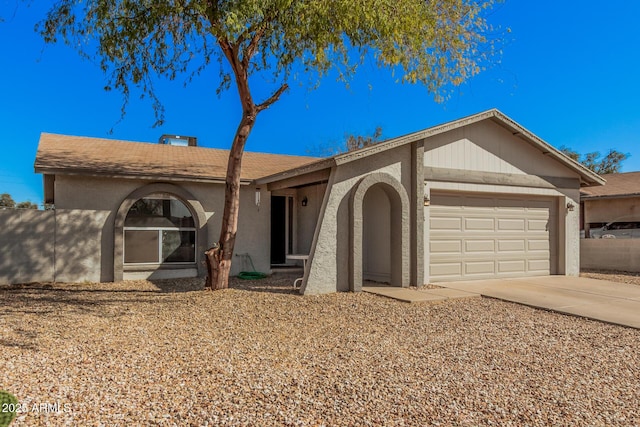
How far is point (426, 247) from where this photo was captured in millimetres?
10086

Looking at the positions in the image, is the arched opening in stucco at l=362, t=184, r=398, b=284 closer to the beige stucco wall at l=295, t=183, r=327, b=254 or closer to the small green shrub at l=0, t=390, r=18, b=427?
the beige stucco wall at l=295, t=183, r=327, b=254

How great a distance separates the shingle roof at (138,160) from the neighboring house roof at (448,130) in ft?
7.00

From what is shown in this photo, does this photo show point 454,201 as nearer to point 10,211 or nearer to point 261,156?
point 261,156

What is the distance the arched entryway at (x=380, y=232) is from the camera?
29.3ft

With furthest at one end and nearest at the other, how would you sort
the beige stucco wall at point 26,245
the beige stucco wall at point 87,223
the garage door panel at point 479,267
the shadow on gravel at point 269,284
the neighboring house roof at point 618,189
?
the neighboring house roof at point 618,189 → the garage door panel at point 479,267 → the beige stucco wall at point 87,223 → the beige stucco wall at point 26,245 → the shadow on gravel at point 269,284

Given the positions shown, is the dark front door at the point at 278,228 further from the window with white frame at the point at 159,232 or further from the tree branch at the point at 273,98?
the tree branch at the point at 273,98

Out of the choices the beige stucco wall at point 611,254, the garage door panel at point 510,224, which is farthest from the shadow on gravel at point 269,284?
the beige stucco wall at point 611,254

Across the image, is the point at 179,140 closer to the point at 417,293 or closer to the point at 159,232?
the point at 159,232

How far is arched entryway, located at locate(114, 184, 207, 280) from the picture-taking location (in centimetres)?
1134

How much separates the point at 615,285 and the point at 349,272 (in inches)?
269

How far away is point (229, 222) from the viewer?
29.4ft

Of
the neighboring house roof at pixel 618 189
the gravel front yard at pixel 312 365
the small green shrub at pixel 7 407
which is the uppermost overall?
the neighboring house roof at pixel 618 189

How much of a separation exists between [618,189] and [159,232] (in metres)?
19.6

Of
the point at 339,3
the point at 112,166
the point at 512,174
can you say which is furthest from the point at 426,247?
the point at 112,166
